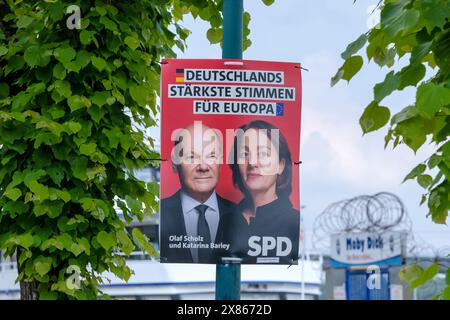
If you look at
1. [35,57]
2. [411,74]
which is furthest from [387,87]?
[35,57]

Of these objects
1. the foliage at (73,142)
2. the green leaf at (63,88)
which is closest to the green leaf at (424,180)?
the foliage at (73,142)

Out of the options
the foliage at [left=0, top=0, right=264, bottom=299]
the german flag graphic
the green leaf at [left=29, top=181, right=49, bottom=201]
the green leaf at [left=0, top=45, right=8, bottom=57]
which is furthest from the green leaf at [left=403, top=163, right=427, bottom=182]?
the green leaf at [left=0, top=45, right=8, bottom=57]

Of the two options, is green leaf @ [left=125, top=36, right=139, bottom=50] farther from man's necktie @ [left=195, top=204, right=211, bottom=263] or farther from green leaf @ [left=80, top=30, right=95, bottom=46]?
man's necktie @ [left=195, top=204, right=211, bottom=263]

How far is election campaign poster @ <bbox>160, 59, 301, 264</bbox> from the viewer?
6059mm

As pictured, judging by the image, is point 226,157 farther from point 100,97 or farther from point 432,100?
point 432,100

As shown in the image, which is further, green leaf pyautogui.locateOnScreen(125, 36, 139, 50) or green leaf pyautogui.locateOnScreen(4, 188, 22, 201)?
green leaf pyautogui.locateOnScreen(125, 36, 139, 50)

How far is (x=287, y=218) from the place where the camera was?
617 centimetres

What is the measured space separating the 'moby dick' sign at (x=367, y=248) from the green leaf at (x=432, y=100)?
1113 inches

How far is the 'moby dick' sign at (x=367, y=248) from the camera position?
32.0m

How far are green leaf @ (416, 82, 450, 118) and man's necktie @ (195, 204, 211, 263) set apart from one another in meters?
2.52

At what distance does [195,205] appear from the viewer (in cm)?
610

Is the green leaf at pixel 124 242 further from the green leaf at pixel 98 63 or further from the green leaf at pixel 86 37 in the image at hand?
the green leaf at pixel 86 37
